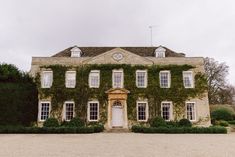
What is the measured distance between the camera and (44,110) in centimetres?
2925

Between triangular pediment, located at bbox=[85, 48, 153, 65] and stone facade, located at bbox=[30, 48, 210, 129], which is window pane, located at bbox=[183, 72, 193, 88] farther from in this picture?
triangular pediment, located at bbox=[85, 48, 153, 65]

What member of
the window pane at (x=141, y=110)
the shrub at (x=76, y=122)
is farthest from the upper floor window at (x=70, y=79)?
the window pane at (x=141, y=110)

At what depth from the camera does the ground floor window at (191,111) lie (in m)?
29.2

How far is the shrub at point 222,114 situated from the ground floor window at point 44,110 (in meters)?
20.8

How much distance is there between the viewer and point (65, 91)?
96.2 feet

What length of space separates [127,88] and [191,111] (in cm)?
717

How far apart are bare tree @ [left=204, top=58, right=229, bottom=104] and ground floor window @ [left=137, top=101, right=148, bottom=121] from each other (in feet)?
62.0

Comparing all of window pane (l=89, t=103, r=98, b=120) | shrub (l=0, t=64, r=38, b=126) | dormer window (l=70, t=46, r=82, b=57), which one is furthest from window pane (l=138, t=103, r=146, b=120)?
shrub (l=0, t=64, r=38, b=126)

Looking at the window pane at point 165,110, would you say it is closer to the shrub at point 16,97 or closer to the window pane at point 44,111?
the window pane at point 44,111

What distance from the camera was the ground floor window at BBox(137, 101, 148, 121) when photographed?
29.1 metres

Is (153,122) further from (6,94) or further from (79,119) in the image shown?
(6,94)

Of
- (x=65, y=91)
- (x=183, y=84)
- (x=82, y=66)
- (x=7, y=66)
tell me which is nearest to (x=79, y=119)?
(x=65, y=91)

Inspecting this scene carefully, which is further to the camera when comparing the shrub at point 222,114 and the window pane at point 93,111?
the shrub at point 222,114

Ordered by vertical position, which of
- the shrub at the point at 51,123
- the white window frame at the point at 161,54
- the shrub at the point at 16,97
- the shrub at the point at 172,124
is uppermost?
the white window frame at the point at 161,54
